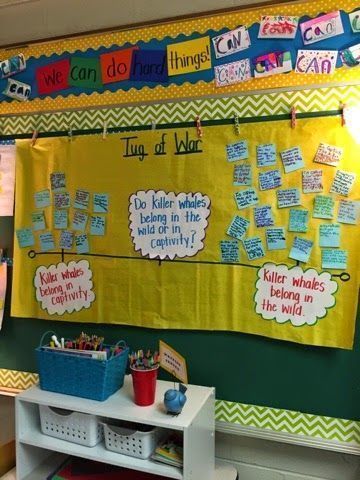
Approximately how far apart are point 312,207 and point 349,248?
19 cm

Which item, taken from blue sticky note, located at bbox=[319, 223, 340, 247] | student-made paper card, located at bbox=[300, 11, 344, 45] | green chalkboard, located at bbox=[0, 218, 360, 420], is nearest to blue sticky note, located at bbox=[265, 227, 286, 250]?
blue sticky note, located at bbox=[319, 223, 340, 247]

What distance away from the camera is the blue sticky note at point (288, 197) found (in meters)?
1.68

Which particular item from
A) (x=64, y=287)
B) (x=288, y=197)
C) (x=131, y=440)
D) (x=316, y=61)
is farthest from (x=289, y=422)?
(x=316, y=61)

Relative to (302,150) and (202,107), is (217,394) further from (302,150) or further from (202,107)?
(202,107)

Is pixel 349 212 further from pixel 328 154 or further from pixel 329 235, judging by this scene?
pixel 328 154

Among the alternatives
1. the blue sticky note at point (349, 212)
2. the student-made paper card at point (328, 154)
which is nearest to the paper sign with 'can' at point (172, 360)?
the blue sticky note at point (349, 212)

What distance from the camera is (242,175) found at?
175 centimetres

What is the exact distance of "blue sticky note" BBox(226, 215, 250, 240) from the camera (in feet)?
5.74

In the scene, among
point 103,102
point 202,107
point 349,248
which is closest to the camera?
point 349,248

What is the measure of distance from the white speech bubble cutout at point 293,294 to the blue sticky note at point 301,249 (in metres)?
0.04

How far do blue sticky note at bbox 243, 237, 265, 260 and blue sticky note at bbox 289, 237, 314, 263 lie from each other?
0.11 metres

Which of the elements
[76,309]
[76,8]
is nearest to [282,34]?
[76,8]

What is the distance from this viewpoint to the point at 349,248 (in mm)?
1626

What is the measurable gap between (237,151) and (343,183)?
401 millimetres
